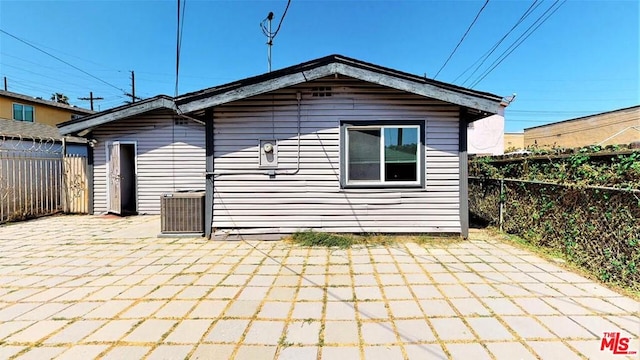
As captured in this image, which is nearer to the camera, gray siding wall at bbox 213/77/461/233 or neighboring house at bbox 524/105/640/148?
gray siding wall at bbox 213/77/461/233

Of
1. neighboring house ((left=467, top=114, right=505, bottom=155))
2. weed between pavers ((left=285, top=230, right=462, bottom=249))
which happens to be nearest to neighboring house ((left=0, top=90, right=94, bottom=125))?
weed between pavers ((left=285, top=230, right=462, bottom=249))

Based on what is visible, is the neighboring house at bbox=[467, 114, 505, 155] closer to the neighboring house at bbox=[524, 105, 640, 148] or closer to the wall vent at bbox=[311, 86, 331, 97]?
the neighboring house at bbox=[524, 105, 640, 148]

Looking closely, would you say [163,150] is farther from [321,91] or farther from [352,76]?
[352,76]

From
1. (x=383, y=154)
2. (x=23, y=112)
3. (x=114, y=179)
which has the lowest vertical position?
(x=114, y=179)

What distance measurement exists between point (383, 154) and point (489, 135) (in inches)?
391

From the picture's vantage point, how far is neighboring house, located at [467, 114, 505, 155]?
12875 mm

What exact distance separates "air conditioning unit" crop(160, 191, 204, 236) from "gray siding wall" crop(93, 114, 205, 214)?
2586 mm

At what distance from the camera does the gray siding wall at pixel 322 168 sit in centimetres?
537

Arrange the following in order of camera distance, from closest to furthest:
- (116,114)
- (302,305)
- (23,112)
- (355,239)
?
(302,305)
(355,239)
(116,114)
(23,112)

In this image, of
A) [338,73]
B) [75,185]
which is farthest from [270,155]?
[75,185]

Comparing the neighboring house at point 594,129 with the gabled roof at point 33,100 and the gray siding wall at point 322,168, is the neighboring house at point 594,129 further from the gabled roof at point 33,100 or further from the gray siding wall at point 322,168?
the gabled roof at point 33,100

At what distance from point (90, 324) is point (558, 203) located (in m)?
5.76

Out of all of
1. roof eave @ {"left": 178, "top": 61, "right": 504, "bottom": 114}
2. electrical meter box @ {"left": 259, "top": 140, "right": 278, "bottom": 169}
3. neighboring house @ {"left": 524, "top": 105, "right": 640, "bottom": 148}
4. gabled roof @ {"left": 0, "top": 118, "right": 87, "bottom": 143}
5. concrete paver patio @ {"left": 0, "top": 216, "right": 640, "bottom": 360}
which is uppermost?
neighboring house @ {"left": 524, "top": 105, "right": 640, "bottom": 148}

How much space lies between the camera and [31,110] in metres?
15.8
